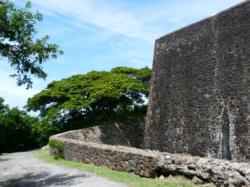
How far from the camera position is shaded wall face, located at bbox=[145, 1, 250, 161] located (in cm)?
1556

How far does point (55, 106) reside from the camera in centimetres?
3272

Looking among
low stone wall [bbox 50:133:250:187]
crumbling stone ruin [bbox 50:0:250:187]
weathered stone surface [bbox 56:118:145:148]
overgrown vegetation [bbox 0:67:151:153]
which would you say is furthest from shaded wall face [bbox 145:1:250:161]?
overgrown vegetation [bbox 0:67:151:153]

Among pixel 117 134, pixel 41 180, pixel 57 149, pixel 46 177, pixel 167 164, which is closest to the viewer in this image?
pixel 167 164

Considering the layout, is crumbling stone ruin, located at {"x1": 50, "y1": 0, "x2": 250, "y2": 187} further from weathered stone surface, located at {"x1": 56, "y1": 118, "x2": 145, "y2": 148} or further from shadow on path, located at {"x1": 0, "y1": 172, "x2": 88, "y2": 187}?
weathered stone surface, located at {"x1": 56, "y1": 118, "x2": 145, "y2": 148}

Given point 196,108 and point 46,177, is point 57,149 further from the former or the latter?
point 196,108

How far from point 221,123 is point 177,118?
3.29m

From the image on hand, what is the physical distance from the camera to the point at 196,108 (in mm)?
18125

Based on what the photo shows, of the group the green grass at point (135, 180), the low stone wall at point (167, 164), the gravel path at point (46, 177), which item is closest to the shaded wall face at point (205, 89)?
the low stone wall at point (167, 164)

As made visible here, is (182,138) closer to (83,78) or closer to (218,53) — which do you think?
(218,53)

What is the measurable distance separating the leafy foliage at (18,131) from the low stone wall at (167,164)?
17897 millimetres

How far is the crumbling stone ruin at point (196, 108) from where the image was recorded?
1324 cm

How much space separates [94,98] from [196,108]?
524 inches

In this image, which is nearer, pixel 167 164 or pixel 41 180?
pixel 167 164

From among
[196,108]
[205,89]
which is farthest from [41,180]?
[205,89]
